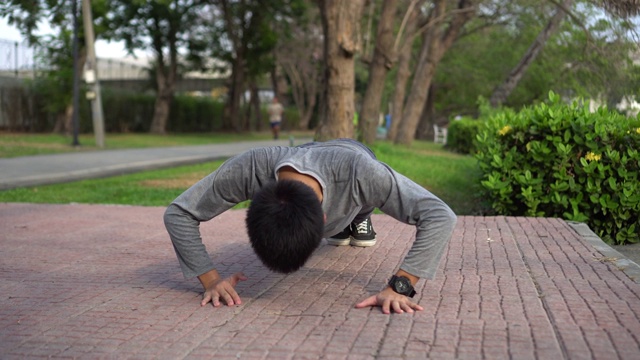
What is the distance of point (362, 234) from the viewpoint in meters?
6.24

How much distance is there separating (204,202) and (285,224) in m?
0.79

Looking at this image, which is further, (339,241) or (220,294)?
(339,241)

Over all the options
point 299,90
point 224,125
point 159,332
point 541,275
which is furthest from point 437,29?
point 299,90

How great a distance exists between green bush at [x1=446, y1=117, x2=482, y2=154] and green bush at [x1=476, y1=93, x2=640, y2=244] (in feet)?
44.8

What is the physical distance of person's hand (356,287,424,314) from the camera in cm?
411

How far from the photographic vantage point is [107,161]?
16.6 metres

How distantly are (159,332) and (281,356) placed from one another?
736mm

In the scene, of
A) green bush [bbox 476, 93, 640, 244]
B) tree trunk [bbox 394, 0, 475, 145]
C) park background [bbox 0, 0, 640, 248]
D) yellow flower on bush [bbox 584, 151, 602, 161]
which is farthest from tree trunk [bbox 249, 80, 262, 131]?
yellow flower on bush [bbox 584, 151, 602, 161]

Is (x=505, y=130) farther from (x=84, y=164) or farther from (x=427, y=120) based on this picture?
(x=427, y=120)

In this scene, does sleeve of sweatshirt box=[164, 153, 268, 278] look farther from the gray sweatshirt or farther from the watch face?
the watch face

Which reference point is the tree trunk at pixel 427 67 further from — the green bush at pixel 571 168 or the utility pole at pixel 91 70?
the green bush at pixel 571 168

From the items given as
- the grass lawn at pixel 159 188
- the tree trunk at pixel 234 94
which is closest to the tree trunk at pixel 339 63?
the grass lawn at pixel 159 188

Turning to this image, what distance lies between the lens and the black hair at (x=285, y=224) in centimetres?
363

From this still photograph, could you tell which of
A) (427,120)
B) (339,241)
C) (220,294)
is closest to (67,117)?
(339,241)
